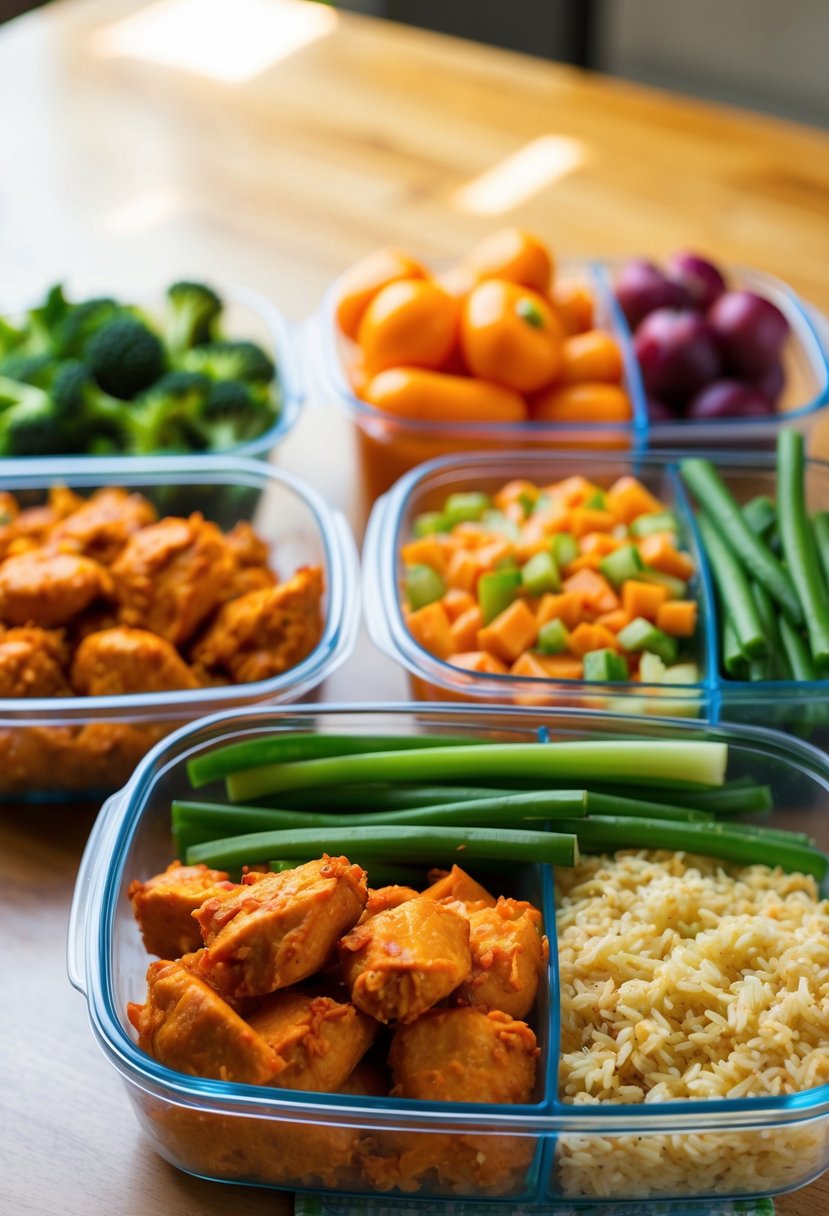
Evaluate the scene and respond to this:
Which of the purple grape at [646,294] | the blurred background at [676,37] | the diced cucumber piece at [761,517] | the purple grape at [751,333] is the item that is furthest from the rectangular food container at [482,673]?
the blurred background at [676,37]

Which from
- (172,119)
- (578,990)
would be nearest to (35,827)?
(578,990)

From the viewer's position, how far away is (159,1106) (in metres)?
1.24

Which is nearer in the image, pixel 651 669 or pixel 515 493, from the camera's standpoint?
pixel 651 669

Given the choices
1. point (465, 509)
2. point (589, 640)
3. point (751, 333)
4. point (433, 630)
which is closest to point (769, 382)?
point (751, 333)

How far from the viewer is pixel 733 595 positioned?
188 centimetres

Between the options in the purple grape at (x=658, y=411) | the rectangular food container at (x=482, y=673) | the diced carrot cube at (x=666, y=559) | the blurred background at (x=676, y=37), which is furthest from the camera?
the blurred background at (x=676, y=37)

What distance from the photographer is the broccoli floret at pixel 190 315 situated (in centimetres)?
242

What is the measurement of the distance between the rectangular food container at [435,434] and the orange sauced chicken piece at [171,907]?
0.96m

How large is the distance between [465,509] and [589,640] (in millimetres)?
361

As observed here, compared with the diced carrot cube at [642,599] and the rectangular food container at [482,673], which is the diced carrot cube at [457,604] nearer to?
the rectangular food container at [482,673]

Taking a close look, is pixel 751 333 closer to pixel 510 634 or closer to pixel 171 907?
pixel 510 634

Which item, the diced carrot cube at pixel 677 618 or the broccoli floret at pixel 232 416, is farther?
the broccoli floret at pixel 232 416

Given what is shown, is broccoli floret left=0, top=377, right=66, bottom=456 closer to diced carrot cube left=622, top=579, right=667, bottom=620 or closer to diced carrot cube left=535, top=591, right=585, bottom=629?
diced carrot cube left=535, top=591, right=585, bottom=629

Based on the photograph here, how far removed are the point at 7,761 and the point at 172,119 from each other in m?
2.23
